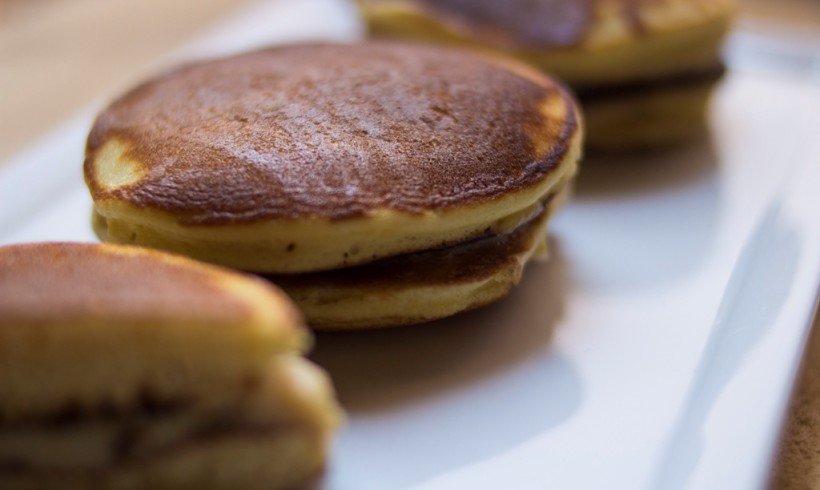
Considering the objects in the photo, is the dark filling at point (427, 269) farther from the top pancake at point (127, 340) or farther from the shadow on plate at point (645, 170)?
the shadow on plate at point (645, 170)

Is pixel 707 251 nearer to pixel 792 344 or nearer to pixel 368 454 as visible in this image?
pixel 792 344

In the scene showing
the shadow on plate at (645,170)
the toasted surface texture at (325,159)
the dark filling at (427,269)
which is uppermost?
the toasted surface texture at (325,159)

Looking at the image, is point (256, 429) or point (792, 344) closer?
point (256, 429)

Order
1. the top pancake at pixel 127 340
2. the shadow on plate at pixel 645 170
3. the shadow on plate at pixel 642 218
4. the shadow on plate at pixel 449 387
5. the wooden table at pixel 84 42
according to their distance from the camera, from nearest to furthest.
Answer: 1. the top pancake at pixel 127 340
2. the shadow on plate at pixel 449 387
3. the shadow on plate at pixel 642 218
4. the shadow on plate at pixel 645 170
5. the wooden table at pixel 84 42

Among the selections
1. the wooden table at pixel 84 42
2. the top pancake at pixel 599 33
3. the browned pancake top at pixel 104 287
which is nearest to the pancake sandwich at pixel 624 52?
the top pancake at pixel 599 33

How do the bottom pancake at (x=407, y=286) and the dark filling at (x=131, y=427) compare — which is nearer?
the dark filling at (x=131, y=427)

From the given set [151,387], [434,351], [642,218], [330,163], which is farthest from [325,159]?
[642,218]

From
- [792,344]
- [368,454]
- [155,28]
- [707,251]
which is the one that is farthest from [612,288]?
[155,28]
